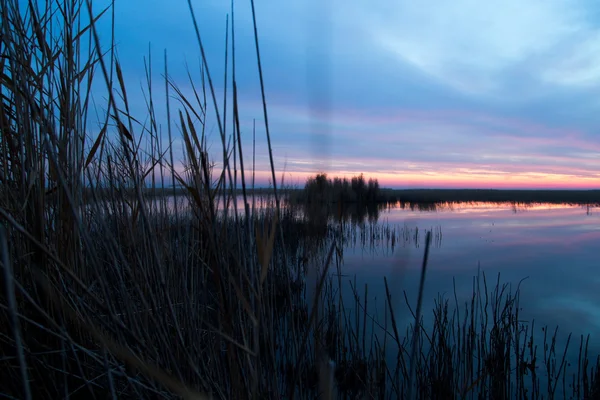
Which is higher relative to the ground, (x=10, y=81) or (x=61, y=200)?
(x=10, y=81)

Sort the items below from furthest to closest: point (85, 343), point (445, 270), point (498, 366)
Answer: point (445, 270)
point (498, 366)
point (85, 343)

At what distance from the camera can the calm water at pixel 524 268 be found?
441cm

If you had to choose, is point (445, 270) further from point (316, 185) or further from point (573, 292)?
point (316, 185)

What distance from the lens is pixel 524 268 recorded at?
6.45 meters

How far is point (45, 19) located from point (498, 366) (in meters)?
3.50

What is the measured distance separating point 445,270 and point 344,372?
429 cm

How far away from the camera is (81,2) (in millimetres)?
1124

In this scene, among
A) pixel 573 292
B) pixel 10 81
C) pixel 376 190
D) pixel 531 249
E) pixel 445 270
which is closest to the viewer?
pixel 10 81

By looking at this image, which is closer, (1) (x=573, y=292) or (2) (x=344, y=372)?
(2) (x=344, y=372)

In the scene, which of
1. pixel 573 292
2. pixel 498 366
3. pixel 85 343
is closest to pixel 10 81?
pixel 85 343

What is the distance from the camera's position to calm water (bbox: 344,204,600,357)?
14.5ft

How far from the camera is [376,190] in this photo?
21.4m

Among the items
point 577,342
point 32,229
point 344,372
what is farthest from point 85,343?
point 577,342

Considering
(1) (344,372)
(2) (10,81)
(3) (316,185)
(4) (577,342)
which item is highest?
(2) (10,81)
